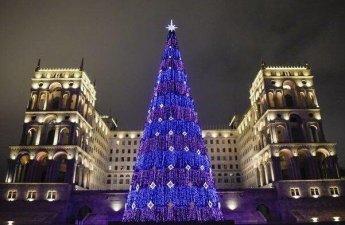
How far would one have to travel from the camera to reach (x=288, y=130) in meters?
61.1

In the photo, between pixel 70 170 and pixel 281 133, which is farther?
pixel 281 133

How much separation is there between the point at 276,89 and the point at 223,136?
34276mm

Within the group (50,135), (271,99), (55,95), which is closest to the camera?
(50,135)

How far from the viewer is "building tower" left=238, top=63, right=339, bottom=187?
58.5 meters

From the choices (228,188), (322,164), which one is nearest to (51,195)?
(228,188)

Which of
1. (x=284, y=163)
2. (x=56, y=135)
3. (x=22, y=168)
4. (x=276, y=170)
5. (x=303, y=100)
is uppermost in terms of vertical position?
(x=303, y=100)

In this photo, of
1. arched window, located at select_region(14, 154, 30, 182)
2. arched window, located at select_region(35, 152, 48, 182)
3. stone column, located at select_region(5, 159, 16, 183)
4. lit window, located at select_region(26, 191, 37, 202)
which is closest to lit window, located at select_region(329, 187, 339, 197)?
arched window, located at select_region(35, 152, 48, 182)

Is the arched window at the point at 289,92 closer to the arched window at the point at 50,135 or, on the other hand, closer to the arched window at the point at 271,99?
the arched window at the point at 271,99

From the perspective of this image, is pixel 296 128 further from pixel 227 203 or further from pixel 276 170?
pixel 227 203

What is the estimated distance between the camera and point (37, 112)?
2461 inches

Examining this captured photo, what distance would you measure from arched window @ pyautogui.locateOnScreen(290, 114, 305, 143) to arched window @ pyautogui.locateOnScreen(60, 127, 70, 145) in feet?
151

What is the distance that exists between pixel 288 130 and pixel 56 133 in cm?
4654

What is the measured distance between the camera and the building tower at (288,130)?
2303 inches

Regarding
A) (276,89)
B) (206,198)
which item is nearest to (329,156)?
(276,89)
